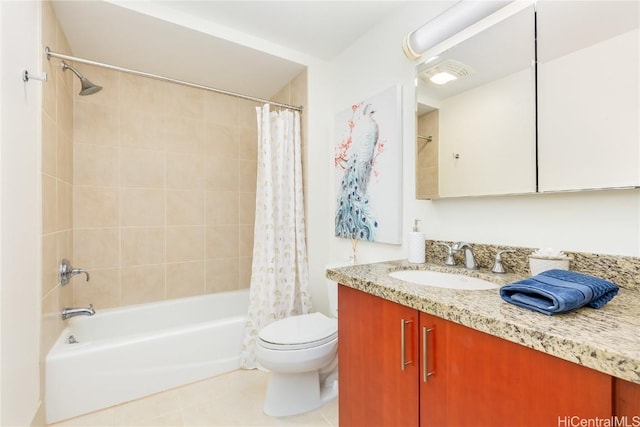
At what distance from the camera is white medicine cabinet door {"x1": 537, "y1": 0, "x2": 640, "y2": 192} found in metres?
0.90

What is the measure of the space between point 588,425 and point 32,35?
7.69ft

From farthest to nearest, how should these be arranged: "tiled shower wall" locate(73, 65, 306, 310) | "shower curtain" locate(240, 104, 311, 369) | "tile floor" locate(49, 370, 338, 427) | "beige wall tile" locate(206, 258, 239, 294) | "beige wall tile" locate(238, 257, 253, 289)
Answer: "beige wall tile" locate(238, 257, 253, 289) → "beige wall tile" locate(206, 258, 239, 294) → "tiled shower wall" locate(73, 65, 306, 310) → "shower curtain" locate(240, 104, 311, 369) → "tile floor" locate(49, 370, 338, 427)

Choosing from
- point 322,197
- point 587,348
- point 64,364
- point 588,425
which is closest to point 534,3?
point 587,348

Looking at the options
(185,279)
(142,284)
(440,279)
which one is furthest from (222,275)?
(440,279)

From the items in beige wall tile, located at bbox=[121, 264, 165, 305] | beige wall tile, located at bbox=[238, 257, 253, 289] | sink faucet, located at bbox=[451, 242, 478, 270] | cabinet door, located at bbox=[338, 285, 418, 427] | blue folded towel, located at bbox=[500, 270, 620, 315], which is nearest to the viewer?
blue folded towel, located at bbox=[500, 270, 620, 315]

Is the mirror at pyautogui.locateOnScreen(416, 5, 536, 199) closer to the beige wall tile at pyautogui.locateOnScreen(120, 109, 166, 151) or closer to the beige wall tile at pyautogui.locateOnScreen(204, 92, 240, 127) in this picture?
the beige wall tile at pyautogui.locateOnScreen(204, 92, 240, 127)

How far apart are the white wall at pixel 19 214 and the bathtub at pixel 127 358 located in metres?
0.18

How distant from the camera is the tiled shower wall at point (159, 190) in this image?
7.26 feet

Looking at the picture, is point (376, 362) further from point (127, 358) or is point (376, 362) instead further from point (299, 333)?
point (127, 358)

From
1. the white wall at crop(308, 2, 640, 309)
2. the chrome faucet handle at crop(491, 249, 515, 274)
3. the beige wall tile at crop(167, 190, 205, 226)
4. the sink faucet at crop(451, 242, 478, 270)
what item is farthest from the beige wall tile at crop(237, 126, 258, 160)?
the chrome faucet handle at crop(491, 249, 515, 274)

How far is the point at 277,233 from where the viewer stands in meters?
2.17

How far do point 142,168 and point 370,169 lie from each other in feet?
6.19
